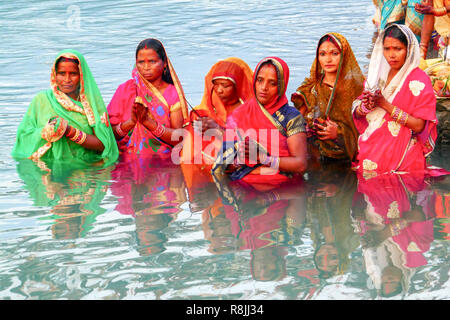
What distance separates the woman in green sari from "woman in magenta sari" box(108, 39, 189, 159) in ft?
0.78

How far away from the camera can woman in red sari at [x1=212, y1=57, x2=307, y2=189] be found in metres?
5.39

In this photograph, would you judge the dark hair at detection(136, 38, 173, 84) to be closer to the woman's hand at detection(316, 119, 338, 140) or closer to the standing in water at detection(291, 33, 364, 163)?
the standing in water at detection(291, 33, 364, 163)

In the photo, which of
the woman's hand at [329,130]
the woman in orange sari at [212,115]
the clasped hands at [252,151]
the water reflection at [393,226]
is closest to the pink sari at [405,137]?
the water reflection at [393,226]

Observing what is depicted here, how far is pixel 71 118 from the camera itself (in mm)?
6352

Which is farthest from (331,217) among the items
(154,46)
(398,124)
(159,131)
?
(154,46)

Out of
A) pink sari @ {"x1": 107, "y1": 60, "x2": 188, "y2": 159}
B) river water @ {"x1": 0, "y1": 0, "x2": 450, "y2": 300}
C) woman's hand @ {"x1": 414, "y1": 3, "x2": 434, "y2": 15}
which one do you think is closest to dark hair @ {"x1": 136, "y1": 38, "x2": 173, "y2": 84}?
pink sari @ {"x1": 107, "y1": 60, "x2": 188, "y2": 159}

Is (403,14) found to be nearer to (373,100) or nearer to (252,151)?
(373,100)

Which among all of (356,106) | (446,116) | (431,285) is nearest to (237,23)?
(446,116)

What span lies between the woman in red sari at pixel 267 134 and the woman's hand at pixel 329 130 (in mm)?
574

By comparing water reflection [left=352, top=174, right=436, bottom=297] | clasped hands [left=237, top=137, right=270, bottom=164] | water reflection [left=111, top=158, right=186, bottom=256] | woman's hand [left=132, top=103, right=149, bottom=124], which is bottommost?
water reflection [left=352, top=174, right=436, bottom=297]

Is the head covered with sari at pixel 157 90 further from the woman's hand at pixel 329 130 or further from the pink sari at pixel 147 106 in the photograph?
the woman's hand at pixel 329 130

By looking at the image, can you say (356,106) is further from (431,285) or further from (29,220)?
(29,220)

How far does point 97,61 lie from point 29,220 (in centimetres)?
808

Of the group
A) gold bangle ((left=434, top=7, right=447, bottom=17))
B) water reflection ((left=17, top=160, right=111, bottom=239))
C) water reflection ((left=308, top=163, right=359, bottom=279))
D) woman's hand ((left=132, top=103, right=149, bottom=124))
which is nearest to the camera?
water reflection ((left=308, top=163, right=359, bottom=279))
